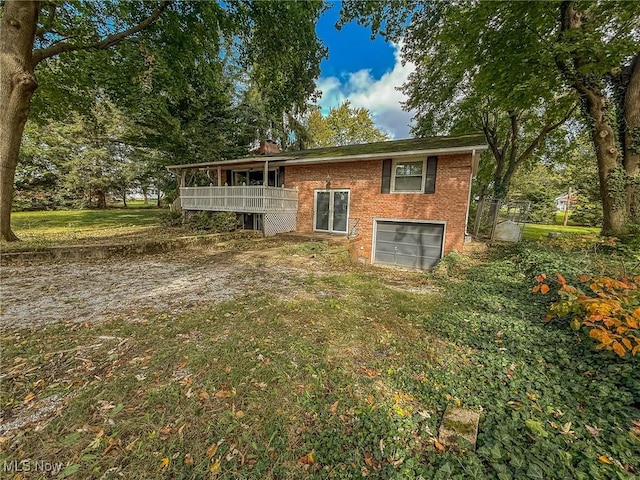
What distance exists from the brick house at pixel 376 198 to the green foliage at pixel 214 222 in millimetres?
380

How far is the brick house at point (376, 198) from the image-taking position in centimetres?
932

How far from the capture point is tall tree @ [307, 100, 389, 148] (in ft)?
101

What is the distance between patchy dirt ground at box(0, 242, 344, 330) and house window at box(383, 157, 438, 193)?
4.90m

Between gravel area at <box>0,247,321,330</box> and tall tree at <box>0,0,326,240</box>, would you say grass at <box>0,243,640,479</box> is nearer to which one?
gravel area at <box>0,247,321,330</box>

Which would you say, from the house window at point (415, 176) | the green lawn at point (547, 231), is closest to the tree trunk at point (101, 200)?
the house window at point (415, 176)

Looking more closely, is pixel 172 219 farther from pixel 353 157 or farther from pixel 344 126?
pixel 344 126

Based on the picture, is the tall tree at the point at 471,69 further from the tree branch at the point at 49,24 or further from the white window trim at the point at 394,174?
the tree branch at the point at 49,24

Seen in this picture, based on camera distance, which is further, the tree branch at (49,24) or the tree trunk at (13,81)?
the tree branch at (49,24)

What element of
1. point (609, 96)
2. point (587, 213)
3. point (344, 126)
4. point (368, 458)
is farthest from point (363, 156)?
point (344, 126)

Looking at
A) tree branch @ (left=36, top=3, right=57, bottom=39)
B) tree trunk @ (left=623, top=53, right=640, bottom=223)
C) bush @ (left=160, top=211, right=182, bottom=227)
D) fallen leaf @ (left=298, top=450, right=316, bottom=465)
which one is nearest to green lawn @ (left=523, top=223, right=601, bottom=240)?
tree trunk @ (left=623, top=53, right=640, bottom=223)

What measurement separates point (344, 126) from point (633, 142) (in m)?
27.4

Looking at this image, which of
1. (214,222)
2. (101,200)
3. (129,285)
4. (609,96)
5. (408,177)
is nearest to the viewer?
(129,285)

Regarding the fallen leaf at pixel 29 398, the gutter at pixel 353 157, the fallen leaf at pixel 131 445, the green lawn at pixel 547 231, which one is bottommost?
the fallen leaf at pixel 131 445

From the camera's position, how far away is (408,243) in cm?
1045
